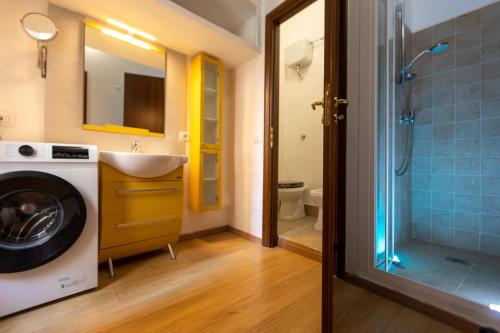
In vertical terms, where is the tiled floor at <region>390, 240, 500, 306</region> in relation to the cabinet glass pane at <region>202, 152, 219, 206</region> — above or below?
below

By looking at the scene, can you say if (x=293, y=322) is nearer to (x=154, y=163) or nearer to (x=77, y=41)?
(x=154, y=163)

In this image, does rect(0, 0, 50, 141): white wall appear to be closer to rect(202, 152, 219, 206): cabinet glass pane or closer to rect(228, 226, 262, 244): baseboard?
rect(202, 152, 219, 206): cabinet glass pane

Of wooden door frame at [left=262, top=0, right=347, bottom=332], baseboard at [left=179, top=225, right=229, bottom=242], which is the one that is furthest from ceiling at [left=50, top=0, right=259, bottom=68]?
baseboard at [left=179, top=225, right=229, bottom=242]

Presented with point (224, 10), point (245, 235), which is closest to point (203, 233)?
point (245, 235)

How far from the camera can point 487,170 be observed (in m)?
1.59

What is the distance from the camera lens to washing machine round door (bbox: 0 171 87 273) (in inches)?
37.4

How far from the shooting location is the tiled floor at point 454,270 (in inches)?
43.0

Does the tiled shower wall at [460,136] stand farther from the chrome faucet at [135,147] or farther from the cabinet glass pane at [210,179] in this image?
the chrome faucet at [135,147]

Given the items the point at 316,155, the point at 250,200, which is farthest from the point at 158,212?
the point at 316,155

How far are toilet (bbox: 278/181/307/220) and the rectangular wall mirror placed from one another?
146cm

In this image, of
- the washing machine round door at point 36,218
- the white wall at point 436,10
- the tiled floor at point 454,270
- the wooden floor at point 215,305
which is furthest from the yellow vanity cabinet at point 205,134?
the white wall at point 436,10

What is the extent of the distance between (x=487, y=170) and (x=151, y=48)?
287 cm

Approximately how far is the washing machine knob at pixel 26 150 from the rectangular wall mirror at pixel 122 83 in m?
0.56

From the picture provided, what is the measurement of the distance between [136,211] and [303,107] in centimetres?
234
